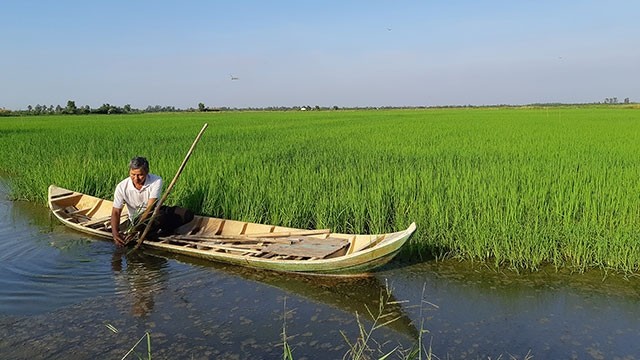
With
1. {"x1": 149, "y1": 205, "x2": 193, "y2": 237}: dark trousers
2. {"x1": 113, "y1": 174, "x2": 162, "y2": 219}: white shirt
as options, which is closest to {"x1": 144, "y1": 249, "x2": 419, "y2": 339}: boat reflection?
{"x1": 149, "y1": 205, "x2": 193, "y2": 237}: dark trousers

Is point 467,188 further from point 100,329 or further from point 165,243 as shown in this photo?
point 100,329

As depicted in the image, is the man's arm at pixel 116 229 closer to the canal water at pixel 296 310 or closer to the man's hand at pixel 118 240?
the man's hand at pixel 118 240

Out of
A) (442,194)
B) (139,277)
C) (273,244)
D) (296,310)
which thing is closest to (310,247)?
(273,244)

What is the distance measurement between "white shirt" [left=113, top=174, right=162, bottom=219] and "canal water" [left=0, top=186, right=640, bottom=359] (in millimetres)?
573

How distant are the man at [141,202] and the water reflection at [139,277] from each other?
183mm

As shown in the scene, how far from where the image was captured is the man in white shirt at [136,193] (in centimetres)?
475

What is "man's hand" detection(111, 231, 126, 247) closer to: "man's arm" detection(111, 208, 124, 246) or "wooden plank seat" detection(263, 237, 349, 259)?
"man's arm" detection(111, 208, 124, 246)

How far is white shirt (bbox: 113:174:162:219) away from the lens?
4895 mm

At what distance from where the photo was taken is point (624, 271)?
397cm

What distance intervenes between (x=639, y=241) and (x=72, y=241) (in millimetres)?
5203

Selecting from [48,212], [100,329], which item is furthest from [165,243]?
[48,212]

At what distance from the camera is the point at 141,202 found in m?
4.99

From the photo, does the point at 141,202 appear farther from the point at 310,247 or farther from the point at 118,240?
the point at 310,247

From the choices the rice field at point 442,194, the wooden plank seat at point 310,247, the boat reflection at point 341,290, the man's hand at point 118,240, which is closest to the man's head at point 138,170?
the man's hand at point 118,240
